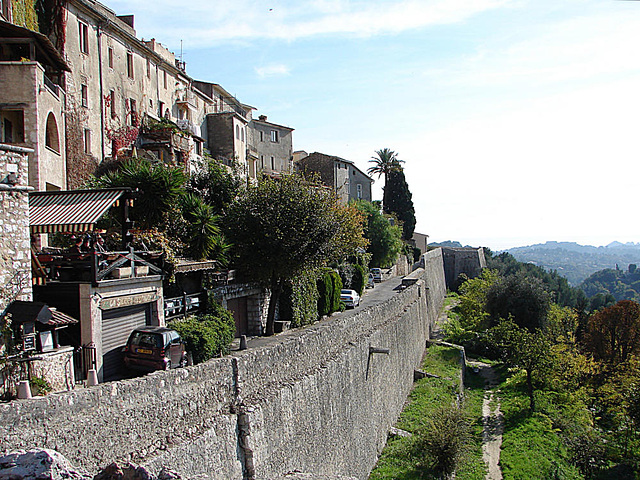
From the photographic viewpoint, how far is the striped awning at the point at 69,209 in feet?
41.8

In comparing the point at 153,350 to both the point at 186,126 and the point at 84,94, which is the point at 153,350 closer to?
the point at 84,94

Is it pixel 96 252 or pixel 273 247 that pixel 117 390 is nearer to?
pixel 96 252

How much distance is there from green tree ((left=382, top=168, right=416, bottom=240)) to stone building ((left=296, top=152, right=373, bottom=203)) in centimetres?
389

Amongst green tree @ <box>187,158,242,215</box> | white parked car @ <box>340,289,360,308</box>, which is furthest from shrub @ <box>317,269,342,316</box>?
green tree @ <box>187,158,242,215</box>

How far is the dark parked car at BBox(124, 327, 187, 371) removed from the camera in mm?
12055

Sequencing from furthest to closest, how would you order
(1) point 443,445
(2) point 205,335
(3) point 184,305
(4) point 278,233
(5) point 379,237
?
(5) point 379,237, (4) point 278,233, (1) point 443,445, (3) point 184,305, (2) point 205,335

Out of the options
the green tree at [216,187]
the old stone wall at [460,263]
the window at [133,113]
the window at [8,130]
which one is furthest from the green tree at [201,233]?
the old stone wall at [460,263]

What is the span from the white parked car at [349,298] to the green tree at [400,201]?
108 ft

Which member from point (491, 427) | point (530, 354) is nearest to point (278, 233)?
point (491, 427)

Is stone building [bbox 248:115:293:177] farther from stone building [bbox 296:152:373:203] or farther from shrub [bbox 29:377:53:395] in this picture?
shrub [bbox 29:377:53:395]

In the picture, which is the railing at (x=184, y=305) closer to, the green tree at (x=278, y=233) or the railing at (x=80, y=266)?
the railing at (x=80, y=266)

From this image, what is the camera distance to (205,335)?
15.5m

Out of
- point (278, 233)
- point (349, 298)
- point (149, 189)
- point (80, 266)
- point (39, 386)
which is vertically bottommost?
point (349, 298)

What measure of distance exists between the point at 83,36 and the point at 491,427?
26722mm
